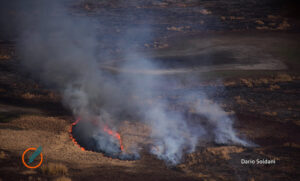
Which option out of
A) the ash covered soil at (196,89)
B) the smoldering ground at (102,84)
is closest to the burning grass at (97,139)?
the smoldering ground at (102,84)

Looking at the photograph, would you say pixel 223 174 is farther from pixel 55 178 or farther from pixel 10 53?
pixel 10 53

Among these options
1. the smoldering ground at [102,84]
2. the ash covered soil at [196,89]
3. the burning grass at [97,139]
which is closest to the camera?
the ash covered soil at [196,89]

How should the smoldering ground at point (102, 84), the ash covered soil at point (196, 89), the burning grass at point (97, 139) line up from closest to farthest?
the ash covered soil at point (196, 89), the burning grass at point (97, 139), the smoldering ground at point (102, 84)

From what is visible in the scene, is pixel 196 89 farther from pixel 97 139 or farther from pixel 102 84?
pixel 97 139

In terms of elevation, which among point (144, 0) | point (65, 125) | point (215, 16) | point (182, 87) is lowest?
point (65, 125)

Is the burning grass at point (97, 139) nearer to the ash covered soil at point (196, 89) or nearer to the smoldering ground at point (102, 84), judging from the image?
the smoldering ground at point (102, 84)

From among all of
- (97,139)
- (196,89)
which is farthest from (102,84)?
(196,89)

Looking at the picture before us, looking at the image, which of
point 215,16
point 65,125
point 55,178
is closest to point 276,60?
point 215,16

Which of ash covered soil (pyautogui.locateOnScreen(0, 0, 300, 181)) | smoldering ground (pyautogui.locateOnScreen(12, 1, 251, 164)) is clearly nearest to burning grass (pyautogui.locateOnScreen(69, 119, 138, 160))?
smoldering ground (pyautogui.locateOnScreen(12, 1, 251, 164))
